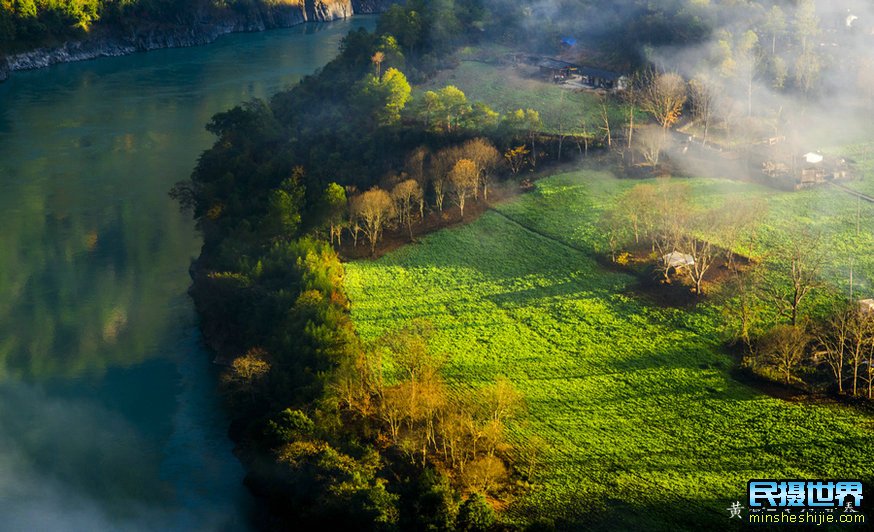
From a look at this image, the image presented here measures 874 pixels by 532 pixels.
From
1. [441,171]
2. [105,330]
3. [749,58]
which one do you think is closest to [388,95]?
[441,171]

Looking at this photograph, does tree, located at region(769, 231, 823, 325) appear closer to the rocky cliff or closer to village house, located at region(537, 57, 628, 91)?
village house, located at region(537, 57, 628, 91)

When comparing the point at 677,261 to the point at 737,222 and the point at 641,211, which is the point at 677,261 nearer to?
the point at 737,222

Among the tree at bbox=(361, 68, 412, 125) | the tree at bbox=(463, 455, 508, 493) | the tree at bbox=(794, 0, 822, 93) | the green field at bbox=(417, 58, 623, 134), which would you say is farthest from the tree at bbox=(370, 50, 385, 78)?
the tree at bbox=(463, 455, 508, 493)

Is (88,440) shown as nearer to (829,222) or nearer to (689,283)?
(689,283)

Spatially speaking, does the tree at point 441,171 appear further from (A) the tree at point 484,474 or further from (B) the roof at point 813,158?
(A) the tree at point 484,474

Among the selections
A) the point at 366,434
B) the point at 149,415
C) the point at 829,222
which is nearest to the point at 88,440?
the point at 149,415

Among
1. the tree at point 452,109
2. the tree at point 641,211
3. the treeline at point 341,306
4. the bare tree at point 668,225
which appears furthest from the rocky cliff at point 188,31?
the bare tree at point 668,225
